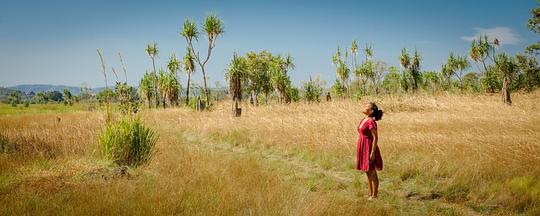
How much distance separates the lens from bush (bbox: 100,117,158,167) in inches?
277

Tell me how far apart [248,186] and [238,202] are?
3.25ft

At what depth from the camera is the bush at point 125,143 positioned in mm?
7027

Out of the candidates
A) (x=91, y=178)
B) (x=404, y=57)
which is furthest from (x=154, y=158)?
(x=404, y=57)

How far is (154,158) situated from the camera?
801 cm

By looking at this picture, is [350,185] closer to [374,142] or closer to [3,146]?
[374,142]

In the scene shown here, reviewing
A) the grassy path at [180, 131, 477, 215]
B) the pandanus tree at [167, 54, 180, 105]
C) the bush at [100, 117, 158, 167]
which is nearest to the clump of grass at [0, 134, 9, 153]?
the bush at [100, 117, 158, 167]

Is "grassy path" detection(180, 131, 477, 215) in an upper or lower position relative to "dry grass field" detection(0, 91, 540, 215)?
lower

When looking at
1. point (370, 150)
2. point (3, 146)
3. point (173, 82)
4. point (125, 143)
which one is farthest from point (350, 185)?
point (173, 82)

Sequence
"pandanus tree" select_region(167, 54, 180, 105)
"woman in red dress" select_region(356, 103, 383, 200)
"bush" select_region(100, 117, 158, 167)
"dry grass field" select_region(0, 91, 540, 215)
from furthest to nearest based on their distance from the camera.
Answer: "pandanus tree" select_region(167, 54, 180, 105) → "bush" select_region(100, 117, 158, 167) → "woman in red dress" select_region(356, 103, 383, 200) → "dry grass field" select_region(0, 91, 540, 215)

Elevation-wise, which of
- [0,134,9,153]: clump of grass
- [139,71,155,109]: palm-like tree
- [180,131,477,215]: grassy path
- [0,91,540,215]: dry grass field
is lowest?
[180,131,477,215]: grassy path

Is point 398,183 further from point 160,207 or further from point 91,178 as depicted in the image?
point 91,178

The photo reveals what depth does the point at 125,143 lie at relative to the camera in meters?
7.04

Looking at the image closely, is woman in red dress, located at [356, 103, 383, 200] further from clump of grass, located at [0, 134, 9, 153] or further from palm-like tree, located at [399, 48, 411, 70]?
palm-like tree, located at [399, 48, 411, 70]

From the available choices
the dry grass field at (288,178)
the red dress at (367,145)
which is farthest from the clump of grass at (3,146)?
the red dress at (367,145)
